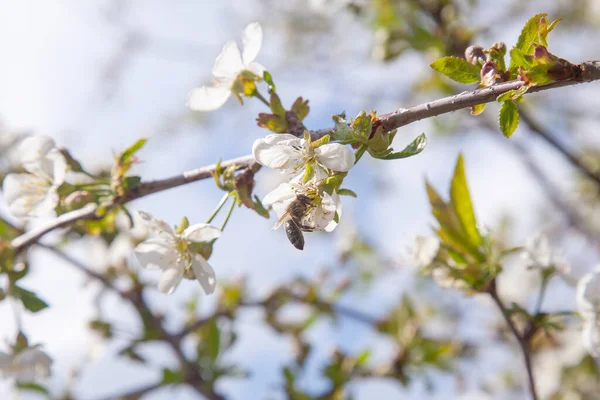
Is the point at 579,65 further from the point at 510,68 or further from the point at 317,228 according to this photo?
the point at 317,228

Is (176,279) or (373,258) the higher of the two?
(373,258)

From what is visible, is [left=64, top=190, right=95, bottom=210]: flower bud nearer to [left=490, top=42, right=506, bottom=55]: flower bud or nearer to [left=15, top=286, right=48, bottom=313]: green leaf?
[left=15, top=286, right=48, bottom=313]: green leaf

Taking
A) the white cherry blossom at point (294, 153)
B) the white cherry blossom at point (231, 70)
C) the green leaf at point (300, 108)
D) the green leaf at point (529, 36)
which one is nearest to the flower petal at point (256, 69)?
the white cherry blossom at point (231, 70)

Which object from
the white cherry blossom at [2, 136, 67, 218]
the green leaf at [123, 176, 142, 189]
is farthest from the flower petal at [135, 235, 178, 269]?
the white cherry blossom at [2, 136, 67, 218]

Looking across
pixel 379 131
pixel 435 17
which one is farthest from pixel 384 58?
pixel 379 131

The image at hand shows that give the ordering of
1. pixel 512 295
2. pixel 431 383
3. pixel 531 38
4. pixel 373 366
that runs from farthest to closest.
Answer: pixel 512 295, pixel 373 366, pixel 431 383, pixel 531 38

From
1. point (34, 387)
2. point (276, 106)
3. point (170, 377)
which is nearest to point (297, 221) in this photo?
point (276, 106)

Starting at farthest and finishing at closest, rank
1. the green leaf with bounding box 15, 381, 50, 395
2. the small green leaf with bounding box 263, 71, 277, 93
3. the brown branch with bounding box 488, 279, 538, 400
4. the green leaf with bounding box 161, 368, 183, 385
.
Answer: the green leaf with bounding box 15, 381, 50, 395, the green leaf with bounding box 161, 368, 183, 385, the brown branch with bounding box 488, 279, 538, 400, the small green leaf with bounding box 263, 71, 277, 93
